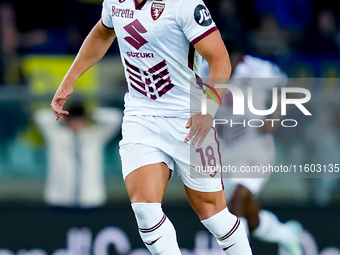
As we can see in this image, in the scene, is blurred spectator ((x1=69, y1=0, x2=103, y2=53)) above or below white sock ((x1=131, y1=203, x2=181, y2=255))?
above

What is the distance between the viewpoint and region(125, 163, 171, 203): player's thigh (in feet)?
17.3

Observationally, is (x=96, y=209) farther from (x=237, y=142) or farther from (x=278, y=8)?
(x=278, y=8)

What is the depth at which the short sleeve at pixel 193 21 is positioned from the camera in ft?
16.9

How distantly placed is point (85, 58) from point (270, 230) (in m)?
2.64

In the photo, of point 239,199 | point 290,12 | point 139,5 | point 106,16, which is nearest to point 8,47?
point 290,12

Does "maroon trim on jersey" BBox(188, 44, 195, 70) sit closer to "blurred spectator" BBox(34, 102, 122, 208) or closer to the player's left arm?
the player's left arm

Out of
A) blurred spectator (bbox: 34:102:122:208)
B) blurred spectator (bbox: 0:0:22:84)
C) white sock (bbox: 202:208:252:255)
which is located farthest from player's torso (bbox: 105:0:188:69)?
blurred spectator (bbox: 0:0:22:84)

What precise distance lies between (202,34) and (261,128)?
242 centimetres

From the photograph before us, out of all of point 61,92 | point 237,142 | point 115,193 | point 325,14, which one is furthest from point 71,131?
point 325,14

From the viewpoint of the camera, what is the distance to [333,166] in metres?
7.84

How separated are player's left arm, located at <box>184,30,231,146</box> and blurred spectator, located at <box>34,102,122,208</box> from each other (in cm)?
276

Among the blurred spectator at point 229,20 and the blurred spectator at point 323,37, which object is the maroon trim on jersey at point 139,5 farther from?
the blurred spectator at point 323,37

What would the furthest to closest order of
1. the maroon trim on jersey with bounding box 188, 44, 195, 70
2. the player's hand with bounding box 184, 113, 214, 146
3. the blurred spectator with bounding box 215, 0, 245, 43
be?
the blurred spectator with bounding box 215, 0, 245, 43, the maroon trim on jersey with bounding box 188, 44, 195, 70, the player's hand with bounding box 184, 113, 214, 146

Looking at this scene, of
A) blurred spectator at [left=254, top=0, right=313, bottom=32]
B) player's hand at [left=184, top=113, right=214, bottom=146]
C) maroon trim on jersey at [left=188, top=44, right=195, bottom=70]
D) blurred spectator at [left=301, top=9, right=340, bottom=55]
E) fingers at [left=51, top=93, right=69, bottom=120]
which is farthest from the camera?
blurred spectator at [left=254, top=0, right=313, bottom=32]
